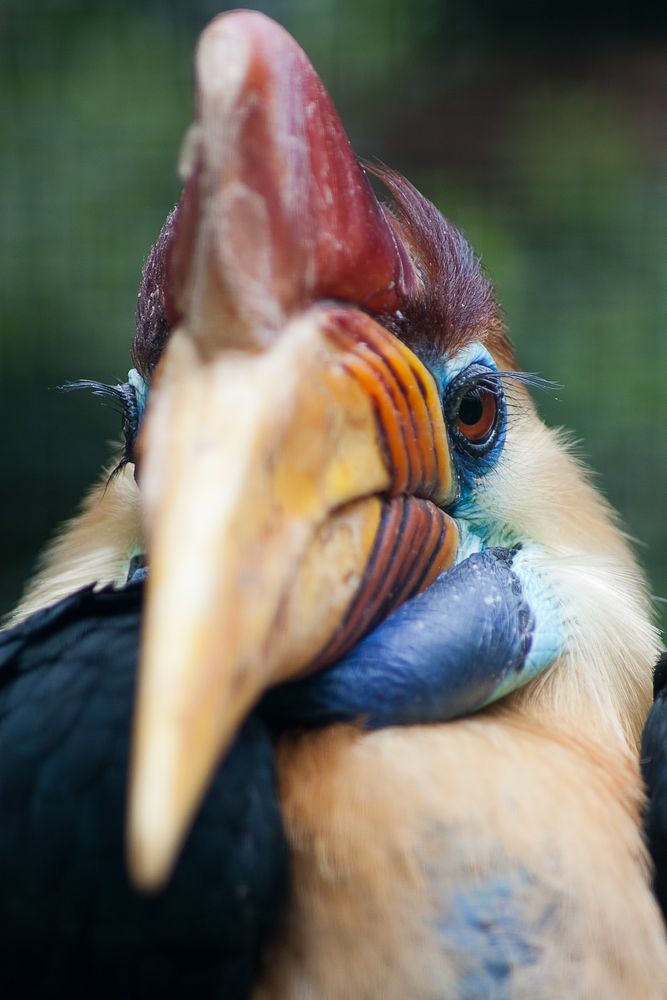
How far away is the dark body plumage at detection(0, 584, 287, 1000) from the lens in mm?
1036

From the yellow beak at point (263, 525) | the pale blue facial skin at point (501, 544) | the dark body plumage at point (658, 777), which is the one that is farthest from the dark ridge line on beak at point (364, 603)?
the dark body plumage at point (658, 777)

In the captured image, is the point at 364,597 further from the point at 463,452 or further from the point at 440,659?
the point at 463,452

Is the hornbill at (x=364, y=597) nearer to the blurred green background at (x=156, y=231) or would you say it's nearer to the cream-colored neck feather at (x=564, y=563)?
the cream-colored neck feather at (x=564, y=563)

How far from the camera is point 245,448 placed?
902mm

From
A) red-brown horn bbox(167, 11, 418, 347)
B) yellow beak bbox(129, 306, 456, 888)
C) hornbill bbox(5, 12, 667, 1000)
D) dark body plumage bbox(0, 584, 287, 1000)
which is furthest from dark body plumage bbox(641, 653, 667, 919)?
red-brown horn bbox(167, 11, 418, 347)

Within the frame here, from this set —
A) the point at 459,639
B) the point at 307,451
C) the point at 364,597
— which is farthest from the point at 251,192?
the point at 459,639

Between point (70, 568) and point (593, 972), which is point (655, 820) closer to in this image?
point (593, 972)

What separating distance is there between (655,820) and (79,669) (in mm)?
537

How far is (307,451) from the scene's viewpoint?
3.25 ft

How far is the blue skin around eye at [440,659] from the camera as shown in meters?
1.16

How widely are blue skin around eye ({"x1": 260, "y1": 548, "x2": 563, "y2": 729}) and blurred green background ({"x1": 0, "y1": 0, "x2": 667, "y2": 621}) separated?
5.94 feet

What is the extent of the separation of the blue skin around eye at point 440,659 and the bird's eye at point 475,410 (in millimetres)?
128

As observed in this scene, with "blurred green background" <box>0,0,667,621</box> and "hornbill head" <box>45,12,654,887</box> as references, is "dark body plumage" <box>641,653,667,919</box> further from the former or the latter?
"blurred green background" <box>0,0,667,621</box>

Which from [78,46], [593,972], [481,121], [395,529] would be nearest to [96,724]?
[395,529]
